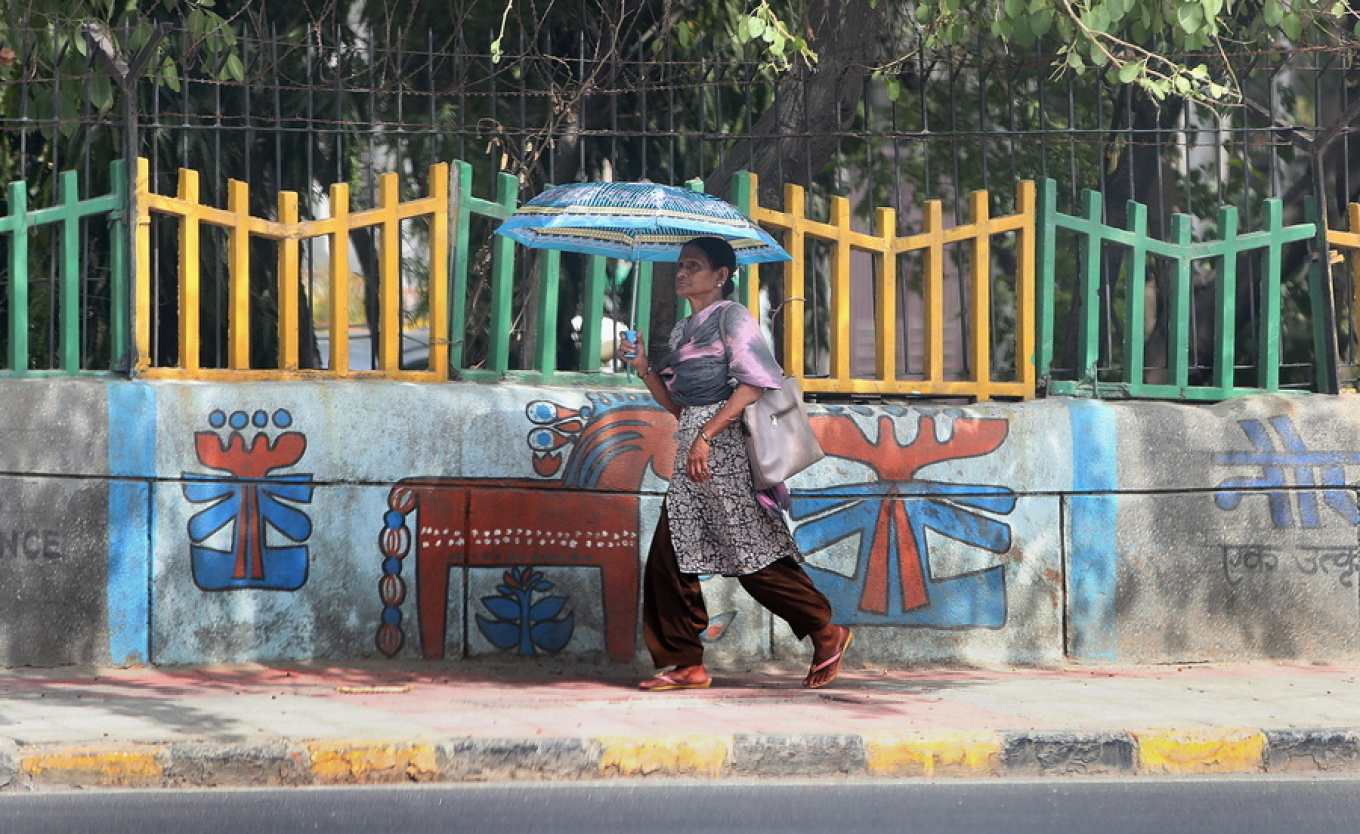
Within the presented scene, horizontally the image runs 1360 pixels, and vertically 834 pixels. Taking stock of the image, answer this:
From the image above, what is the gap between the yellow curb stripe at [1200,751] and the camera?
5695 millimetres

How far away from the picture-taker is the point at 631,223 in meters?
6.33

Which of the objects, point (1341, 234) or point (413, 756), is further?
point (1341, 234)

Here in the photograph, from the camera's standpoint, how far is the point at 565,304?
36.6 ft

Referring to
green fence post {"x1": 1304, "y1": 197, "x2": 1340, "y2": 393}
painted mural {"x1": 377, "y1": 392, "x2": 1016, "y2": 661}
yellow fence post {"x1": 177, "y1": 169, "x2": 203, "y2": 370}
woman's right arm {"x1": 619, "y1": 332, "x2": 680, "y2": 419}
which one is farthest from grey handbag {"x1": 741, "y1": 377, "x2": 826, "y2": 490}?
green fence post {"x1": 1304, "y1": 197, "x2": 1340, "y2": 393}

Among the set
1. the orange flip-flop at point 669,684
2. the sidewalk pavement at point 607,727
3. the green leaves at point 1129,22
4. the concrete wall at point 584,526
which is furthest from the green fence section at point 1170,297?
the orange flip-flop at point 669,684

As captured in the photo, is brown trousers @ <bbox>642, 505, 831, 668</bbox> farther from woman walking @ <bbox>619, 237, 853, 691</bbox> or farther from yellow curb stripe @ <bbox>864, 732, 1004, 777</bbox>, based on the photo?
yellow curb stripe @ <bbox>864, 732, 1004, 777</bbox>

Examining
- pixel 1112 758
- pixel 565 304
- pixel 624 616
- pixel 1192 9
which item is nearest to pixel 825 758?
pixel 1112 758

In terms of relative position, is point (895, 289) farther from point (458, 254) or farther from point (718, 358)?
point (458, 254)

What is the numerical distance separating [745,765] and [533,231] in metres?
2.46

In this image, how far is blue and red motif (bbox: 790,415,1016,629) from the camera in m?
7.29

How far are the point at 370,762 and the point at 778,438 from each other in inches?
78.0

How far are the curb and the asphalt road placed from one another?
0.27 ft

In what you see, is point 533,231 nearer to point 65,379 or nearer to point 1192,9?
point 65,379

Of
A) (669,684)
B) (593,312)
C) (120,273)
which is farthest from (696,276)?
(120,273)
